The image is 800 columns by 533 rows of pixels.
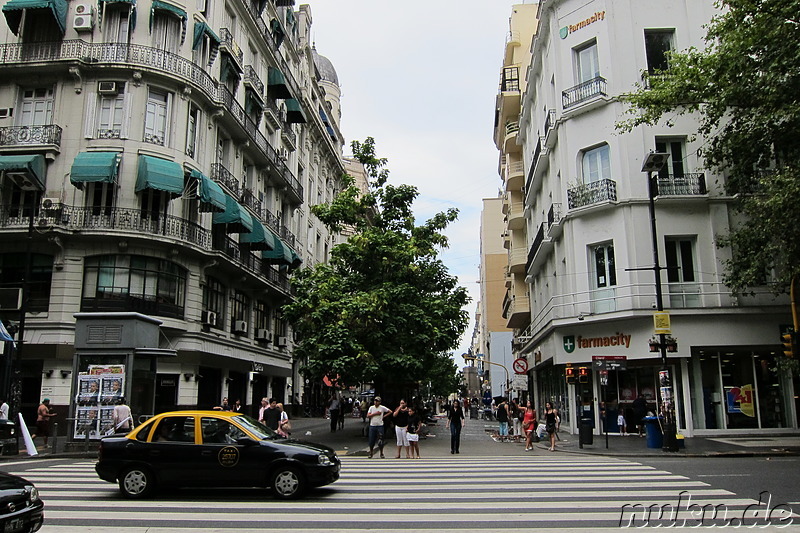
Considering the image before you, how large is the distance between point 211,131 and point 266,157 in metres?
6.83

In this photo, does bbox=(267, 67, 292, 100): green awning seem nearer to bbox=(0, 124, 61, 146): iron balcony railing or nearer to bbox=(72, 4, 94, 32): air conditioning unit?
bbox=(72, 4, 94, 32): air conditioning unit

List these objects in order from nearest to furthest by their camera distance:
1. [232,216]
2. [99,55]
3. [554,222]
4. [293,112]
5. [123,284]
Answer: [123,284] → [99,55] → [554,222] → [232,216] → [293,112]

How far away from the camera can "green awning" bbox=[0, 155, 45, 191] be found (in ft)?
82.2

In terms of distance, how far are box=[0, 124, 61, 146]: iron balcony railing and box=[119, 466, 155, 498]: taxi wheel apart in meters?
20.5

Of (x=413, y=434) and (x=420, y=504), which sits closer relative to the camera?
(x=420, y=504)

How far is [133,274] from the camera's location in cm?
2628

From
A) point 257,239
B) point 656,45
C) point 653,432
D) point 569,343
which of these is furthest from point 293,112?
point 653,432

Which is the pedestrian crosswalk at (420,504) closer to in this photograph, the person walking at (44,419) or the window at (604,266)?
the person walking at (44,419)

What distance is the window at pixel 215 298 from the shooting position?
30250 millimetres

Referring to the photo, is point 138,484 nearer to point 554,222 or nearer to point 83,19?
point 554,222

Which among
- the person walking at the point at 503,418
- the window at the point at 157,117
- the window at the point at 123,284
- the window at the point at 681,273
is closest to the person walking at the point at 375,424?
the person walking at the point at 503,418

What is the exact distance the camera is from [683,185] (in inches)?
970

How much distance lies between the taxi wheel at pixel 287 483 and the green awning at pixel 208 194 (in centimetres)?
1889

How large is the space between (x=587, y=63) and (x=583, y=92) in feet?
5.13
